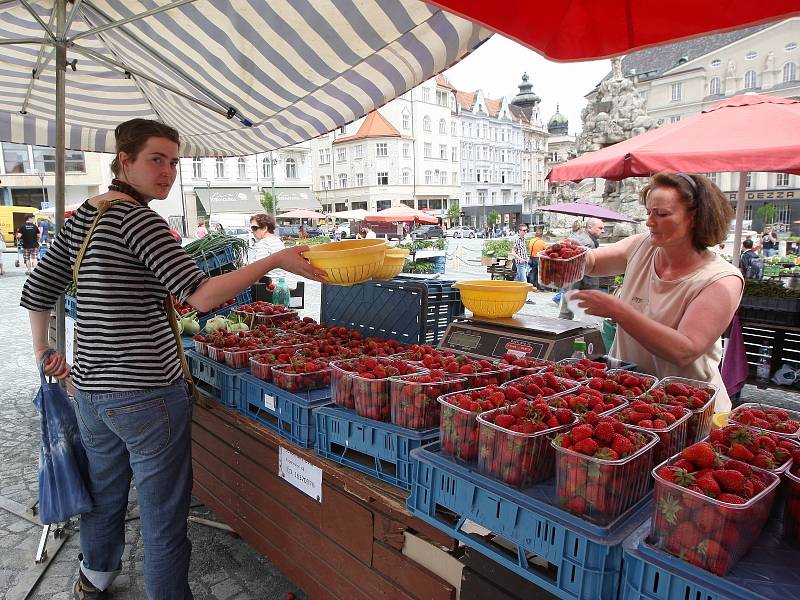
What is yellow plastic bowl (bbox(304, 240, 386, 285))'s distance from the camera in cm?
243

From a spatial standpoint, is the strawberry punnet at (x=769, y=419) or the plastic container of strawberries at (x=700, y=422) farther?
the plastic container of strawberries at (x=700, y=422)

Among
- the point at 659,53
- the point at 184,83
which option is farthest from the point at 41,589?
the point at 659,53

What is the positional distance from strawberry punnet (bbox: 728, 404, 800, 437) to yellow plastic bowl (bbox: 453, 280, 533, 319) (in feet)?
3.99

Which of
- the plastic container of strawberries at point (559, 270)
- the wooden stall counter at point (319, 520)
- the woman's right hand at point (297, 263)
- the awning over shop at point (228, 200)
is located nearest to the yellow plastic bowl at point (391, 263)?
the woman's right hand at point (297, 263)

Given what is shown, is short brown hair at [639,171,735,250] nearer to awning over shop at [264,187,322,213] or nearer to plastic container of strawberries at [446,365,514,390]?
plastic container of strawberries at [446,365,514,390]

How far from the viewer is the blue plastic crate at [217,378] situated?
2.72 meters

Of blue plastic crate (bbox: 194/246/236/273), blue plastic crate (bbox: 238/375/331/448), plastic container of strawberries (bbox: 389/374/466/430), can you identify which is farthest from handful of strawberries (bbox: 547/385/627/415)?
blue plastic crate (bbox: 194/246/236/273)

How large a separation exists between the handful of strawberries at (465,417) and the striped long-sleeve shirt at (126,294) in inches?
43.8

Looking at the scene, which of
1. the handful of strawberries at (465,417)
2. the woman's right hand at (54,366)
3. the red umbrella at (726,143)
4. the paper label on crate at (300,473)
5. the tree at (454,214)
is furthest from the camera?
the tree at (454,214)

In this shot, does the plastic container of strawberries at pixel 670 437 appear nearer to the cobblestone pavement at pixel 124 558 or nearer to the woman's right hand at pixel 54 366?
the cobblestone pavement at pixel 124 558

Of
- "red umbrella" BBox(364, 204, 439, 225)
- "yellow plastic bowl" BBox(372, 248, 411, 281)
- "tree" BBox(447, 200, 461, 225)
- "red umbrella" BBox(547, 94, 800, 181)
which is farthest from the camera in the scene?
"tree" BBox(447, 200, 461, 225)

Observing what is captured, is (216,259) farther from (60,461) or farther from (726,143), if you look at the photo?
(726,143)

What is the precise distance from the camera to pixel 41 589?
2820mm

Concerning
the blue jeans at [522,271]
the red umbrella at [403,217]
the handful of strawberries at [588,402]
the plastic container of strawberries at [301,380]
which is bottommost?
the blue jeans at [522,271]
